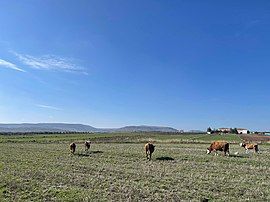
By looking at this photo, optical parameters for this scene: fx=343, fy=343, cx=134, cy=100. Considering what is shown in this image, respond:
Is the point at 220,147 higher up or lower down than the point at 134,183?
higher up

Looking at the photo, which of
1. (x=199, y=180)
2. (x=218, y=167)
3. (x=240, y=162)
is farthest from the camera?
(x=240, y=162)

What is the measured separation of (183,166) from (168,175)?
503 cm

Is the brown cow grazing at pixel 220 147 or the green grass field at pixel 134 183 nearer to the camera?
the green grass field at pixel 134 183

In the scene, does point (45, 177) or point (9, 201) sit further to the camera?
point (45, 177)

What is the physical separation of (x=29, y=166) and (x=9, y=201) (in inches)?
461

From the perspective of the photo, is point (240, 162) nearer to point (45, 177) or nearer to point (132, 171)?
point (132, 171)

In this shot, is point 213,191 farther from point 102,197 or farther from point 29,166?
point 29,166

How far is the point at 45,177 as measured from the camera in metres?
22.2

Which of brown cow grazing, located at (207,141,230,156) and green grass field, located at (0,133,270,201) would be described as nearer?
green grass field, located at (0,133,270,201)

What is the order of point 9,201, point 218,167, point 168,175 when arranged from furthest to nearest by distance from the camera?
point 218,167, point 168,175, point 9,201

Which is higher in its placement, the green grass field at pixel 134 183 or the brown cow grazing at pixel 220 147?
the brown cow grazing at pixel 220 147

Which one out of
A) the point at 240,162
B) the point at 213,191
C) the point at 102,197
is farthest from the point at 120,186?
the point at 240,162

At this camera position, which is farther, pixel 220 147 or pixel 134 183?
pixel 220 147

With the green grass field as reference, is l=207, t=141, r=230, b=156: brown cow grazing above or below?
above
